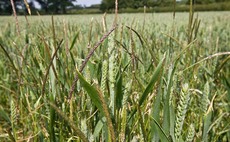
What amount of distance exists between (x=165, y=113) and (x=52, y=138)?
8.1 inches

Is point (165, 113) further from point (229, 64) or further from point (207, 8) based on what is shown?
point (207, 8)

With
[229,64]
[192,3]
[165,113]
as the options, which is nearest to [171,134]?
[165,113]

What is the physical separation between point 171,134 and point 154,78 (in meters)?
0.08

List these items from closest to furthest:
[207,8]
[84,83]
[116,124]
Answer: [84,83] → [116,124] → [207,8]

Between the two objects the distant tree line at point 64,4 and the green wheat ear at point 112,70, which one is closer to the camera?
the green wheat ear at point 112,70

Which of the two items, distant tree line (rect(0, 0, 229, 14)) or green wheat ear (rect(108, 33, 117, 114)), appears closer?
green wheat ear (rect(108, 33, 117, 114))

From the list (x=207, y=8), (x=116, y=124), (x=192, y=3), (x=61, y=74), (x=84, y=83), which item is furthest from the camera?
(x=207, y=8)

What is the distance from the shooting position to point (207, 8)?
22.1m

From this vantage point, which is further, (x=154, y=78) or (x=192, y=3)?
(x=192, y=3)

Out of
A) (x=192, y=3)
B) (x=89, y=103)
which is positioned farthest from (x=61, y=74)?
(x=192, y=3)

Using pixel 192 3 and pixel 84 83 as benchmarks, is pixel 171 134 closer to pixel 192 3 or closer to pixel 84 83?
pixel 84 83

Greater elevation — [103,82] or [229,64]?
[103,82]

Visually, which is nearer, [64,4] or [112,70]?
[112,70]

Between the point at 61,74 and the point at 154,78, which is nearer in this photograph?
the point at 154,78
